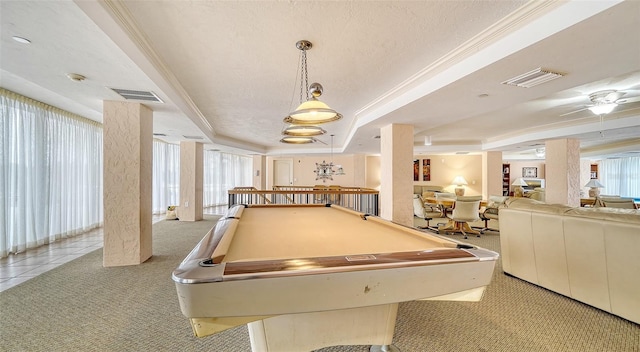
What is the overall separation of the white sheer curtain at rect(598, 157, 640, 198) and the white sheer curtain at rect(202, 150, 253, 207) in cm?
1657

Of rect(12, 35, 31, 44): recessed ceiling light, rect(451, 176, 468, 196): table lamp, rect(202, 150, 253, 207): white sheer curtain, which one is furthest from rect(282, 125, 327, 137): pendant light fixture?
rect(451, 176, 468, 196): table lamp

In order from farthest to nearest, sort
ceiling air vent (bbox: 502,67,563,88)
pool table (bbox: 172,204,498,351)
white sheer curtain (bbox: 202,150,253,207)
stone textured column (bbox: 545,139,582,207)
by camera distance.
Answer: white sheer curtain (bbox: 202,150,253,207) < stone textured column (bbox: 545,139,582,207) < ceiling air vent (bbox: 502,67,563,88) < pool table (bbox: 172,204,498,351)

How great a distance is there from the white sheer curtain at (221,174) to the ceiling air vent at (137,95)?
21.5ft

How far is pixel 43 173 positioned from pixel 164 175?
3693 mm

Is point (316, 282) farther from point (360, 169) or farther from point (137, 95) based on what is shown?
point (360, 169)

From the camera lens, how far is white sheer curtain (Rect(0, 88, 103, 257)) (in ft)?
12.4

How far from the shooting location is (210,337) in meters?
1.92

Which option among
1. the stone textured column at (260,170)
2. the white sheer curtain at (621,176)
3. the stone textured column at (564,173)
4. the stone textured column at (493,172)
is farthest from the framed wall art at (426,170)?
the white sheer curtain at (621,176)

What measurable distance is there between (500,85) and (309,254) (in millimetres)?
2927

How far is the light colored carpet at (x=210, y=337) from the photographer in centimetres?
182

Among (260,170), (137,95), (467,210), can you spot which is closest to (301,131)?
(137,95)

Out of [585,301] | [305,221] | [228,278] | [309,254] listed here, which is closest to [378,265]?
[309,254]

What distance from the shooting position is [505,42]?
2.17m

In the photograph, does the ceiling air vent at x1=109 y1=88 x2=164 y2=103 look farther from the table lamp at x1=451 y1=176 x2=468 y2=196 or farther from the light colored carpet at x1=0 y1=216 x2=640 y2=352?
the table lamp at x1=451 y1=176 x2=468 y2=196
